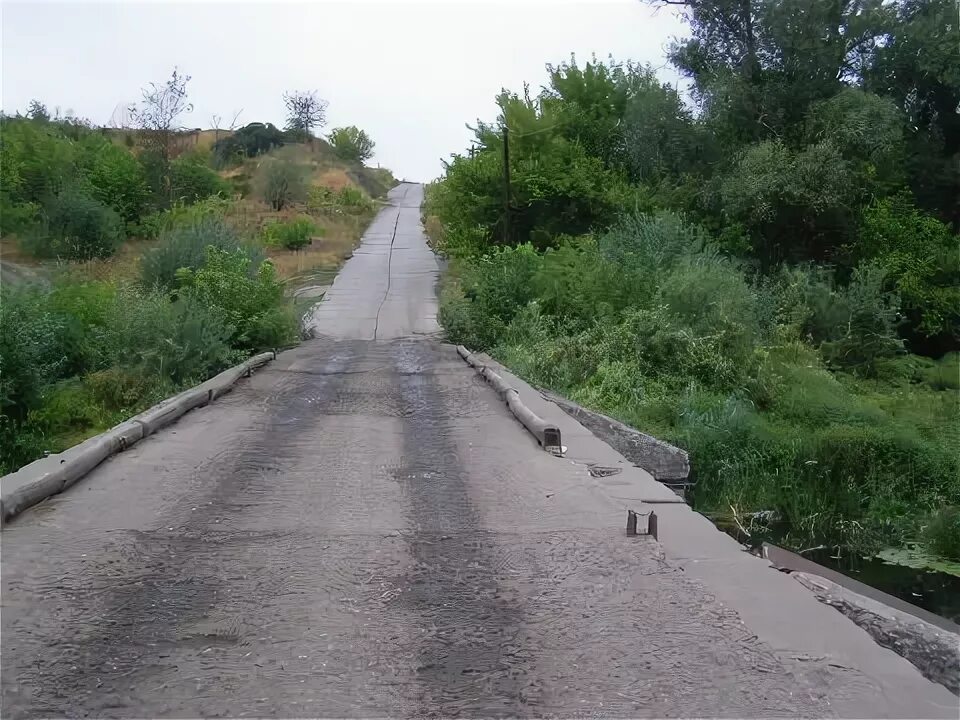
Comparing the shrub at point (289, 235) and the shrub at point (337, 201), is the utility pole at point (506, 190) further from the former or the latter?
the shrub at point (337, 201)

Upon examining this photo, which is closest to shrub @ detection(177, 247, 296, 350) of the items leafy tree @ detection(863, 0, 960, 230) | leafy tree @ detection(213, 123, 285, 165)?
leafy tree @ detection(863, 0, 960, 230)

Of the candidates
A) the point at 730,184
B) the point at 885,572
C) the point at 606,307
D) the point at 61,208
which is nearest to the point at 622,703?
the point at 885,572

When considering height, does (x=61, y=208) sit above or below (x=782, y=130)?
below

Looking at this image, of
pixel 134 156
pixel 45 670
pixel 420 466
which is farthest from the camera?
pixel 134 156

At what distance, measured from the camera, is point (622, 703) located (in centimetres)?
345

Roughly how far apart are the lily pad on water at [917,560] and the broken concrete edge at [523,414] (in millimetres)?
5311

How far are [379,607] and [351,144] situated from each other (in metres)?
82.3

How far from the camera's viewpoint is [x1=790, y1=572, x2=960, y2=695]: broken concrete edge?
13.5 ft

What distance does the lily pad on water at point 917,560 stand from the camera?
10609 millimetres

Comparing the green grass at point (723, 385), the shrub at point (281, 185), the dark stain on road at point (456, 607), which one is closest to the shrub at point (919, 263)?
the green grass at point (723, 385)

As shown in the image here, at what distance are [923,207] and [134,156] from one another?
3655 centimetres

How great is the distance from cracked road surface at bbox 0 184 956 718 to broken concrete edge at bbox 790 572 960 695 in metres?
0.30

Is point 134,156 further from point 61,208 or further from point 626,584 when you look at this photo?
point 626,584

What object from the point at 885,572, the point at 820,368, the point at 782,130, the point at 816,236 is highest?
the point at 782,130
